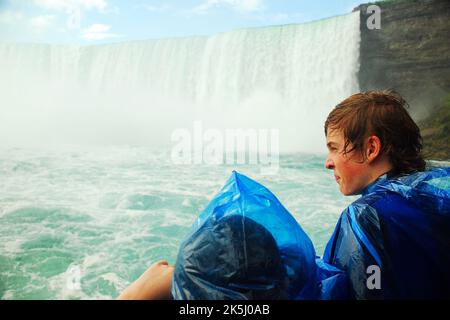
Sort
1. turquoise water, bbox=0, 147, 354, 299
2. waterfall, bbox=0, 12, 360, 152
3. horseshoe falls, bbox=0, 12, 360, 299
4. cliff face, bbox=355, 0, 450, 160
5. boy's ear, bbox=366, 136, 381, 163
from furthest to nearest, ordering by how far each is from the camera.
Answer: waterfall, bbox=0, 12, 360, 152, cliff face, bbox=355, 0, 450, 160, horseshoe falls, bbox=0, 12, 360, 299, turquoise water, bbox=0, 147, 354, 299, boy's ear, bbox=366, 136, 381, 163

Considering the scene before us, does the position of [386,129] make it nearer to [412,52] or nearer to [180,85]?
[412,52]

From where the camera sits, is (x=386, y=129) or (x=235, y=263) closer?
(x=235, y=263)

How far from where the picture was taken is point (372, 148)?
981 mm

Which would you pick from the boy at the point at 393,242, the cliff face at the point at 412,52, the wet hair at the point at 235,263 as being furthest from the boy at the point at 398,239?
the cliff face at the point at 412,52

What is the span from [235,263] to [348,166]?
1.44 ft

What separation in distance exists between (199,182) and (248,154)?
457 cm

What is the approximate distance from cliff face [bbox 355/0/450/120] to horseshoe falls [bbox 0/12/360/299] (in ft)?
5.76

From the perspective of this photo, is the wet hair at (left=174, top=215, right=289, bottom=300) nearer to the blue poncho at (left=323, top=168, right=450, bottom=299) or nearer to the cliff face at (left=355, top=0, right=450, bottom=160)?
the blue poncho at (left=323, top=168, right=450, bottom=299)

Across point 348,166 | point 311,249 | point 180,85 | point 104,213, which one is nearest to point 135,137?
point 180,85

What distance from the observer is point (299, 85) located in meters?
16.0

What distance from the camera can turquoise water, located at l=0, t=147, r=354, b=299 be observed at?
3.96m

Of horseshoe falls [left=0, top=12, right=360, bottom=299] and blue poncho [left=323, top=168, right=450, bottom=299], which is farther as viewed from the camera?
horseshoe falls [left=0, top=12, right=360, bottom=299]

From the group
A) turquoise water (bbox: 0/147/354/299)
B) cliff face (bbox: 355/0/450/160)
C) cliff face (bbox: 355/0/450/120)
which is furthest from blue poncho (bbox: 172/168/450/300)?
cliff face (bbox: 355/0/450/120)
